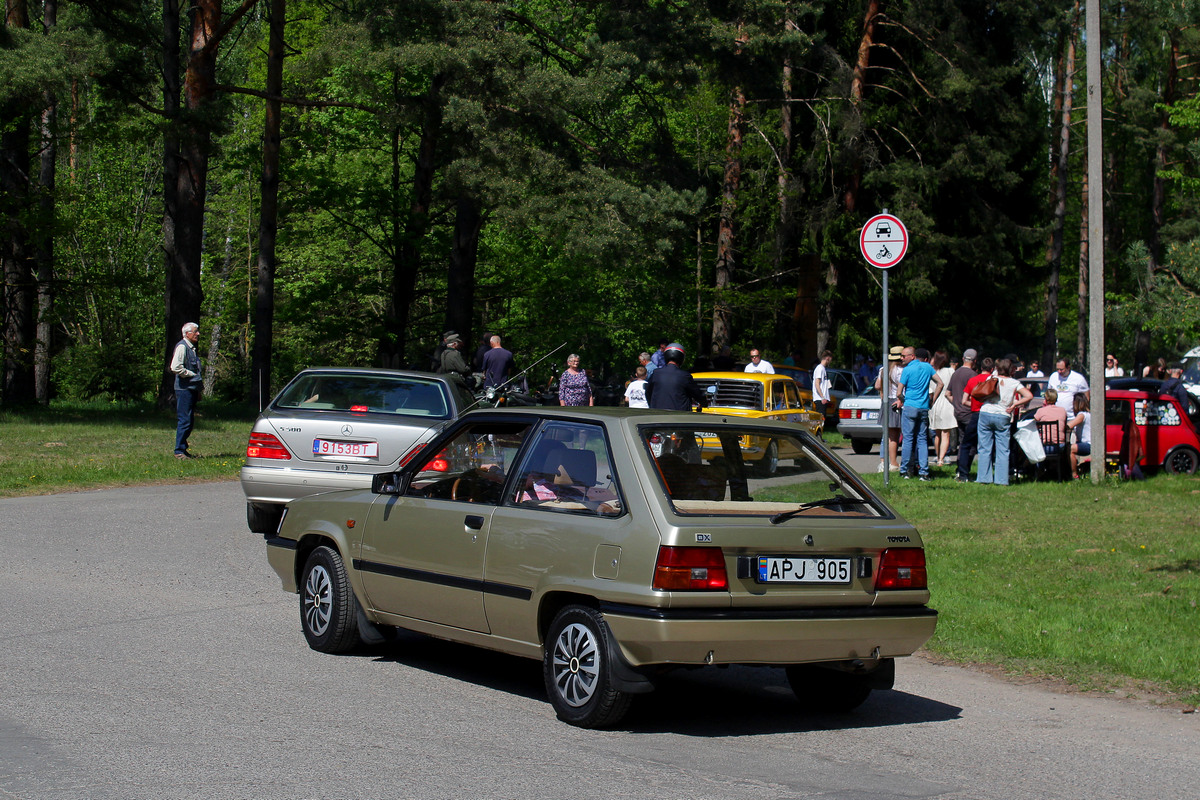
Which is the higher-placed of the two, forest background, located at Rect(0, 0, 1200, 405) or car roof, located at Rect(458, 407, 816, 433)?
forest background, located at Rect(0, 0, 1200, 405)

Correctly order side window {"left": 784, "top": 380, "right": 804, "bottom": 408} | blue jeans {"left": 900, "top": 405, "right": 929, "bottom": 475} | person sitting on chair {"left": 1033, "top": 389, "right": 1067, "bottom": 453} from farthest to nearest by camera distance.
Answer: side window {"left": 784, "top": 380, "right": 804, "bottom": 408} → blue jeans {"left": 900, "top": 405, "right": 929, "bottom": 475} → person sitting on chair {"left": 1033, "top": 389, "right": 1067, "bottom": 453}

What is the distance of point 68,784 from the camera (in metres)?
4.86

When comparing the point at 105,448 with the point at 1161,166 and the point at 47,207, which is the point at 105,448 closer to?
the point at 47,207

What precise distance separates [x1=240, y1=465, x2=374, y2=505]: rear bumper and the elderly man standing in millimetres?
6711

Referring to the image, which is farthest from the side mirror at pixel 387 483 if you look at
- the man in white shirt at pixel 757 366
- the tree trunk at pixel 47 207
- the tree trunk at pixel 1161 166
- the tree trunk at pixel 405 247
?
the tree trunk at pixel 1161 166

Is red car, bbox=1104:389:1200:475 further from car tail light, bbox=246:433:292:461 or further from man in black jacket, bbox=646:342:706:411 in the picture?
car tail light, bbox=246:433:292:461

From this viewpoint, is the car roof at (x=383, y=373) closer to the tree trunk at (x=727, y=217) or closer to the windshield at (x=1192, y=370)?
the tree trunk at (x=727, y=217)

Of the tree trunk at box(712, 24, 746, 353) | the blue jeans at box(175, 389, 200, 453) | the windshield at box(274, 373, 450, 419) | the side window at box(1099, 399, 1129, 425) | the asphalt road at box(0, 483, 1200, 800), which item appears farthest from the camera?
the tree trunk at box(712, 24, 746, 353)

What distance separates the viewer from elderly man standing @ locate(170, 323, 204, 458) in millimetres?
18359

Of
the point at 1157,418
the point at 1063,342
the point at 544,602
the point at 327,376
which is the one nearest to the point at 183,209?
the point at 327,376

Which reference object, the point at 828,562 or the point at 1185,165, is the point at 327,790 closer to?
the point at 828,562

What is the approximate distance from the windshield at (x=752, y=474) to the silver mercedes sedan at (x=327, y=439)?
233 inches

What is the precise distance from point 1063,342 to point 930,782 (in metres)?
75.5

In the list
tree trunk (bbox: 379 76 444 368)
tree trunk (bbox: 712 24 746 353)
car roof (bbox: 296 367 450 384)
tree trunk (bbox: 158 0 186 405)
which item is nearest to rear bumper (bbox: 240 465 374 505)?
car roof (bbox: 296 367 450 384)
